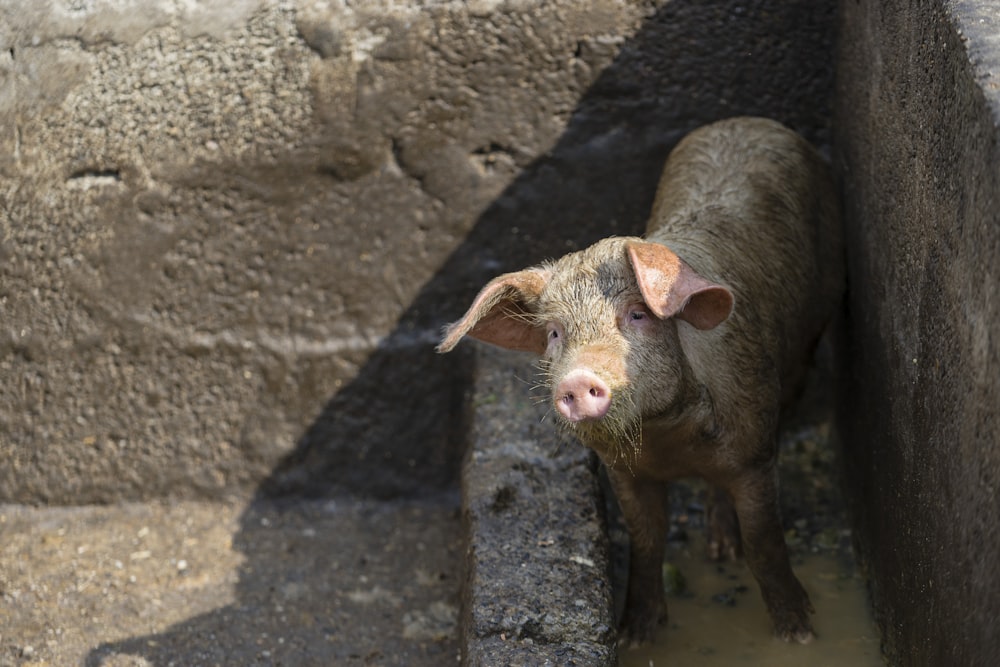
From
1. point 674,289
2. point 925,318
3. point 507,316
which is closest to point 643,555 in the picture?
point 507,316

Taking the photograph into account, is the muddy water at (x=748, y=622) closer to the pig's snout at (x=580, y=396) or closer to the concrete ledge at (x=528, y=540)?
the concrete ledge at (x=528, y=540)

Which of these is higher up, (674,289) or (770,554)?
(674,289)

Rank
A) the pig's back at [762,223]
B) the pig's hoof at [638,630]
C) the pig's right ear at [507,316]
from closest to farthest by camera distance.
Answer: the pig's right ear at [507,316], the pig's back at [762,223], the pig's hoof at [638,630]

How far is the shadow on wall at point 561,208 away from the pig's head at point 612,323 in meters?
1.38

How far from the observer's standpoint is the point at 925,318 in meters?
3.33

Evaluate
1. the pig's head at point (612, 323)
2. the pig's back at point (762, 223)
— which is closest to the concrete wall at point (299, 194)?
the pig's back at point (762, 223)

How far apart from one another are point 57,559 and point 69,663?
71 cm

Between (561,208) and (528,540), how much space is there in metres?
1.54

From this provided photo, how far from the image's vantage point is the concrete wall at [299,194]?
471 cm

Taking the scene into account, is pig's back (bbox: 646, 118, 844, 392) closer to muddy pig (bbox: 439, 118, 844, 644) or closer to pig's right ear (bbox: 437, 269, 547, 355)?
muddy pig (bbox: 439, 118, 844, 644)

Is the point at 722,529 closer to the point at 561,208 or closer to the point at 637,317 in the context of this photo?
the point at 561,208

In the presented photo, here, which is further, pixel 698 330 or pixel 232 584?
pixel 232 584

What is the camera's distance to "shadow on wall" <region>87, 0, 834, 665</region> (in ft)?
15.8

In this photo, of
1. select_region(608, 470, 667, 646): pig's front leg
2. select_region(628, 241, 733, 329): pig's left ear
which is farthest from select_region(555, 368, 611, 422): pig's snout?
select_region(608, 470, 667, 646): pig's front leg
